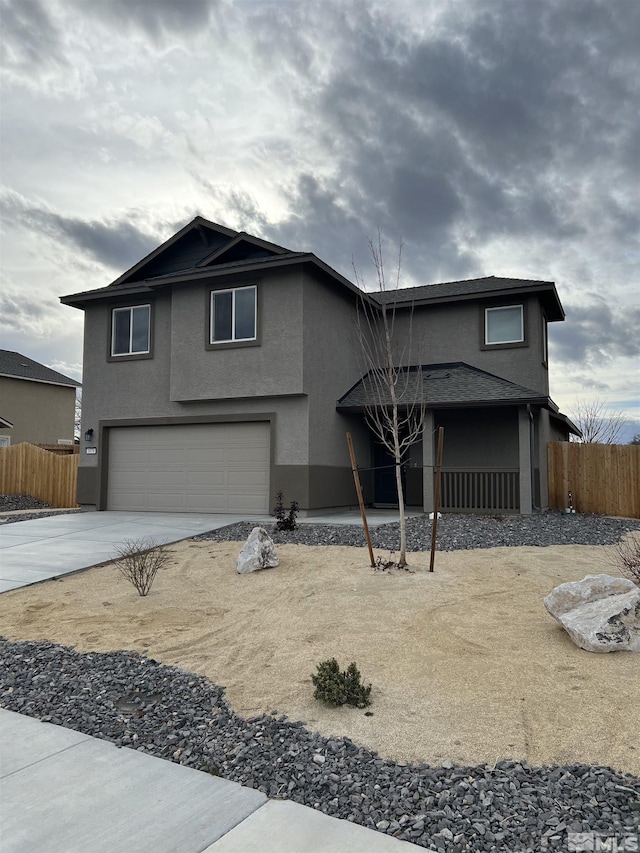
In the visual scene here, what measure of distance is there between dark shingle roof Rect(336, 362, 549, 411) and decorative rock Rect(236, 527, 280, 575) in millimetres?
5632

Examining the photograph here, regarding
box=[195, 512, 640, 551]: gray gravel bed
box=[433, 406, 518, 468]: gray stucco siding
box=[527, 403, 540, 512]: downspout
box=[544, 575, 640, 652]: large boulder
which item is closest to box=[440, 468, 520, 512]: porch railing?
box=[527, 403, 540, 512]: downspout

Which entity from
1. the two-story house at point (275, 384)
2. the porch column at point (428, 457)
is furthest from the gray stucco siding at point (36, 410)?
the porch column at point (428, 457)

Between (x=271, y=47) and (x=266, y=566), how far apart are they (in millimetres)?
9471

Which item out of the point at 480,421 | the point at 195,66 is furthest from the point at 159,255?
the point at 480,421

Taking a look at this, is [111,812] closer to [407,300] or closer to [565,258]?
[407,300]

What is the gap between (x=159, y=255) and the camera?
1639 cm

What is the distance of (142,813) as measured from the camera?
285 centimetres

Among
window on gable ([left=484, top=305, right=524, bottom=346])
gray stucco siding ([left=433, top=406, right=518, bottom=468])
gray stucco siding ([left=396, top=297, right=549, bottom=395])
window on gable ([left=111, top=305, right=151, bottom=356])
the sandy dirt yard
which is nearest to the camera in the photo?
the sandy dirt yard

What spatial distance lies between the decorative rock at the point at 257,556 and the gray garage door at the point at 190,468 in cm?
584

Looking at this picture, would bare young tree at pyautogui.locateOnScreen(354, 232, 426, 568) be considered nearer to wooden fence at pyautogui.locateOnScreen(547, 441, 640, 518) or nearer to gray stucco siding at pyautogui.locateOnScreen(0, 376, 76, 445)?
wooden fence at pyautogui.locateOnScreen(547, 441, 640, 518)

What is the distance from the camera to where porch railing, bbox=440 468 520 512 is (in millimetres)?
14273

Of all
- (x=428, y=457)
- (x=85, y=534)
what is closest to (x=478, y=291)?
(x=428, y=457)

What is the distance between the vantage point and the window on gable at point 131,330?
16.4 m

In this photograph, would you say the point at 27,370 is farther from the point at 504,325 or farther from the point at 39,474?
the point at 504,325
